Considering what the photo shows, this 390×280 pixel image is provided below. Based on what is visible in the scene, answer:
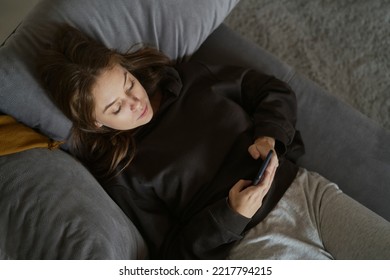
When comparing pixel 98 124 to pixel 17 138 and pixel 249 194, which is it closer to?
pixel 17 138

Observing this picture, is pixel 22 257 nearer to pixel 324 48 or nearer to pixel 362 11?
pixel 324 48

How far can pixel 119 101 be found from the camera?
868 millimetres

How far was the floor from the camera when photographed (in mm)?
1480

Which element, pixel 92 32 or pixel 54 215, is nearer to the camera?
pixel 54 215

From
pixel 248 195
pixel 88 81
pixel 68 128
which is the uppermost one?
pixel 88 81

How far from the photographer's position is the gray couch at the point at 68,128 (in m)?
0.77

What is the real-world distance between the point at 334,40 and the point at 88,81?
0.99 m

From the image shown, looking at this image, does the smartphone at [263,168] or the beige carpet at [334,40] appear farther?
the beige carpet at [334,40]

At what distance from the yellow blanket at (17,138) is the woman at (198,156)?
0.08 meters

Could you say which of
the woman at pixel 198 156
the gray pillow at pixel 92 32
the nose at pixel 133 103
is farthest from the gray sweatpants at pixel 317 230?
the gray pillow at pixel 92 32

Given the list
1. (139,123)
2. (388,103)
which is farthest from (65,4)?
(388,103)

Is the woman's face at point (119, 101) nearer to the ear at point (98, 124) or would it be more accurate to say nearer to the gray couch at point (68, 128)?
the ear at point (98, 124)

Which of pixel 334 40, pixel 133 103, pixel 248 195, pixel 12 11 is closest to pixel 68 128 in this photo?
pixel 133 103
